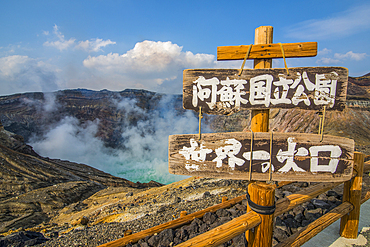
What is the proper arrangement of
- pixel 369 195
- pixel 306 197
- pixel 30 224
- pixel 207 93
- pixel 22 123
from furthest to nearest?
pixel 22 123, pixel 30 224, pixel 369 195, pixel 306 197, pixel 207 93

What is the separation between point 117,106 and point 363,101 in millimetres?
35901

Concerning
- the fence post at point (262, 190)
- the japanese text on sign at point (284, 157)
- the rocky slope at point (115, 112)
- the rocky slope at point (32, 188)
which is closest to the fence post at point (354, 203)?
the japanese text on sign at point (284, 157)

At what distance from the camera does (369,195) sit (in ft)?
10.3

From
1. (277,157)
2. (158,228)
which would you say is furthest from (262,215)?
(158,228)

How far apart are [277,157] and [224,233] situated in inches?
31.1

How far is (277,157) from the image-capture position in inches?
62.7

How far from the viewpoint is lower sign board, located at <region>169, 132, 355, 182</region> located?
5.18 ft

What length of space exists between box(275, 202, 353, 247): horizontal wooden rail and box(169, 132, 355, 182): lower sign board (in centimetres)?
89

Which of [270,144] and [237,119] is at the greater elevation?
[270,144]

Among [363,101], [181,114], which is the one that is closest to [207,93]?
[363,101]

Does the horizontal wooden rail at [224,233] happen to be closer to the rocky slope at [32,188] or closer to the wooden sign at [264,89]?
the wooden sign at [264,89]

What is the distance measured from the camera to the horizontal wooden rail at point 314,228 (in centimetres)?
200

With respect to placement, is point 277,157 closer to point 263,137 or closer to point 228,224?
point 263,137

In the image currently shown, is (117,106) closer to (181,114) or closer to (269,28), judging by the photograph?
(181,114)
